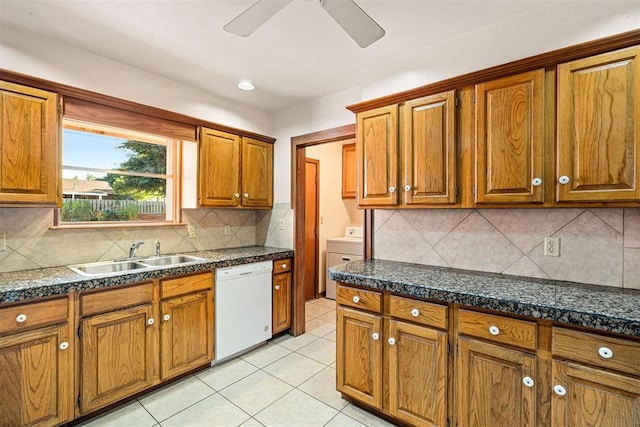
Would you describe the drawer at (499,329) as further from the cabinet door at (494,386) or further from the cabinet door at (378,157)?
the cabinet door at (378,157)

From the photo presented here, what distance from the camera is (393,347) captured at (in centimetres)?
188

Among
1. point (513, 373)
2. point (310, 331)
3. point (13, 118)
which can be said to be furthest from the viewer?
point (310, 331)

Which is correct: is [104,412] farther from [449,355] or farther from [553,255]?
[553,255]

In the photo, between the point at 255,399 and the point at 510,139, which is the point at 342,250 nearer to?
the point at 255,399

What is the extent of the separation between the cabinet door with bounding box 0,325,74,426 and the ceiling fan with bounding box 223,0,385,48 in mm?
2018

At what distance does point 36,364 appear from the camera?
1736 mm

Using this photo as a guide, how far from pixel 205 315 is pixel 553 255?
2565mm

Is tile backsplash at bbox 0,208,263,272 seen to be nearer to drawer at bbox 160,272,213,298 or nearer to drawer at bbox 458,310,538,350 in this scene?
drawer at bbox 160,272,213,298

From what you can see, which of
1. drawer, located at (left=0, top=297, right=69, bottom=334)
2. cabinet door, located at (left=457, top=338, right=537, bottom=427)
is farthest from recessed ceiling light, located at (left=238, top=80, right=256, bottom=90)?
cabinet door, located at (left=457, top=338, right=537, bottom=427)

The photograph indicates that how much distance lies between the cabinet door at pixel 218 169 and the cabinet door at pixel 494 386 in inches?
93.5

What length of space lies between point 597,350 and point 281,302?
2.53 meters

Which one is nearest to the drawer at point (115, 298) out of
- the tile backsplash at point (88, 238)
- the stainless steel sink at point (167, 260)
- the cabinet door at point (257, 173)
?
the stainless steel sink at point (167, 260)

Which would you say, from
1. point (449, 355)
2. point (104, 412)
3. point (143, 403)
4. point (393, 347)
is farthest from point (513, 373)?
point (104, 412)

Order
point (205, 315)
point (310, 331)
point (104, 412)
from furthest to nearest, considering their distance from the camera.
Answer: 1. point (310, 331)
2. point (205, 315)
3. point (104, 412)
